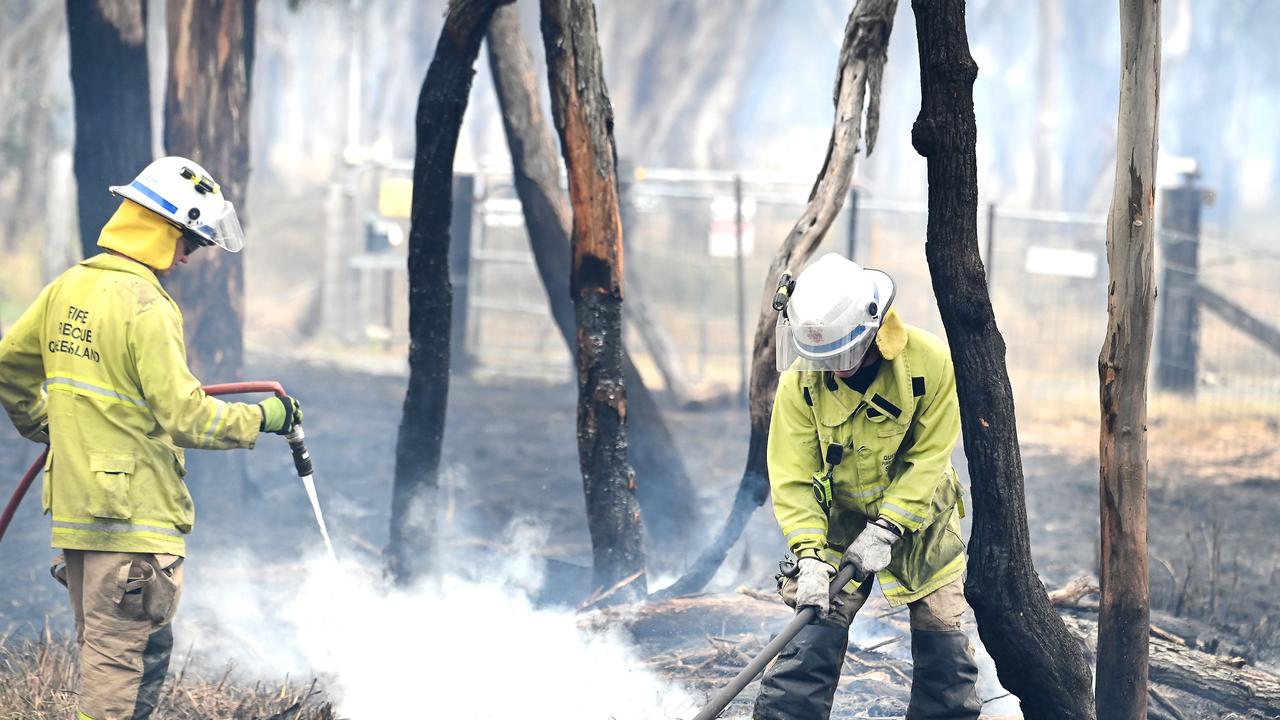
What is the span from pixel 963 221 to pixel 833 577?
1.28 meters

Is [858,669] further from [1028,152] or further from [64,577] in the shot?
[1028,152]

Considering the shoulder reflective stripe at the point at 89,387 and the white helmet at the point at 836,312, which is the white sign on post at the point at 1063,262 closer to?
the white helmet at the point at 836,312

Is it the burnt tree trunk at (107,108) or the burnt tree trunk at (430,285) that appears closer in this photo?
the burnt tree trunk at (430,285)

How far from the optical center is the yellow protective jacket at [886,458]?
3998 mm

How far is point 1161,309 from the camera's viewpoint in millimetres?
11555

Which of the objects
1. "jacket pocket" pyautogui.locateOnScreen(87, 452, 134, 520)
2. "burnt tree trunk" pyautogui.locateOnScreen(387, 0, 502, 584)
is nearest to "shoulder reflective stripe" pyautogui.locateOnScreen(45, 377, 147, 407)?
"jacket pocket" pyautogui.locateOnScreen(87, 452, 134, 520)

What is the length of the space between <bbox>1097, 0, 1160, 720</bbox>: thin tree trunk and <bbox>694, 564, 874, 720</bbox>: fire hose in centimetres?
102

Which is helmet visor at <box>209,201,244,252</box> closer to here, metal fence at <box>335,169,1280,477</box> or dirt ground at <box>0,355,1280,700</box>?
dirt ground at <box>0,355,1280,700</box>

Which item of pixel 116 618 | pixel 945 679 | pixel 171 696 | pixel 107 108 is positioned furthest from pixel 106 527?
pixel 107 108

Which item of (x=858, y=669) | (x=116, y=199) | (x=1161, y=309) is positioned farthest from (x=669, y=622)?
(x=1161, y=309)

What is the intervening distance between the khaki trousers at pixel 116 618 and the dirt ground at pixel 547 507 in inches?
47.2

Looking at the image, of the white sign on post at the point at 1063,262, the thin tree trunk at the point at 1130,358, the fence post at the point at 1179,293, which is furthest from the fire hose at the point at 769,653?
the white sign on post at the point at 1063,262

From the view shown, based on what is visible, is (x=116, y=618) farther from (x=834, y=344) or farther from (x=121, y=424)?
(x=834, y=344)

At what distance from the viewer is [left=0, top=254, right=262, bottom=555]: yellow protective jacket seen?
404cm
